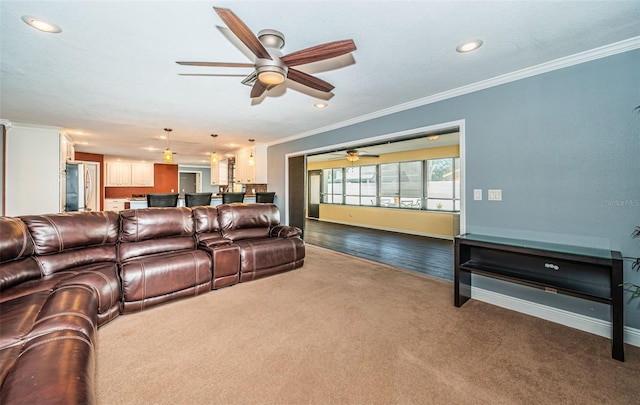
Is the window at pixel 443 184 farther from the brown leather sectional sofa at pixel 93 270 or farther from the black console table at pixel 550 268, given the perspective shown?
the brown leather sectional sofa at pixel 93 270

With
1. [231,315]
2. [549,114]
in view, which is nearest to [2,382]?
[231,315]

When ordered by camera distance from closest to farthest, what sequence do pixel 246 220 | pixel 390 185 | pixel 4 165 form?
pixel 246 220
pixel 4 165
pixel 390 185

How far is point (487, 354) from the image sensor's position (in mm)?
1993

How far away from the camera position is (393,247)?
5.67 m

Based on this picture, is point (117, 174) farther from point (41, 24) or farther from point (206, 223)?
point (41, 24)

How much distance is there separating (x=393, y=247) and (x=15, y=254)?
215 inches

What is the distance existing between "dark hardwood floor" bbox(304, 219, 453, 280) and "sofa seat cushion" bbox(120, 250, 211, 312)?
9.57 feet

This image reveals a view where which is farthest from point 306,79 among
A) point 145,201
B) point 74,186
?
point 74,186

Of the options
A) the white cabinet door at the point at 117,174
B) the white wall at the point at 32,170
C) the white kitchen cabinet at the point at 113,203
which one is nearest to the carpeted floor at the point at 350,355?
the white wall at the point at 32,170

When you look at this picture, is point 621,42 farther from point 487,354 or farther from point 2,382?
point 2,382

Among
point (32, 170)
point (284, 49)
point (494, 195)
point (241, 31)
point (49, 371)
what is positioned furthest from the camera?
point (32, 170)

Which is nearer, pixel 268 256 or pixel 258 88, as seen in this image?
pixel 258 88

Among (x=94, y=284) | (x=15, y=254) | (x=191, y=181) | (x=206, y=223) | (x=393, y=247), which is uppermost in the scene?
(x=191, y=181)

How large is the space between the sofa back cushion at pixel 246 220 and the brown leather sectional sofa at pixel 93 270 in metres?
0.02
